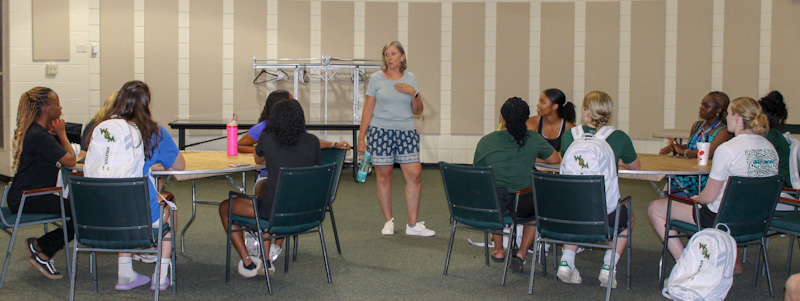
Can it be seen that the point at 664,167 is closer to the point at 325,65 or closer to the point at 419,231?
the point at 419,231

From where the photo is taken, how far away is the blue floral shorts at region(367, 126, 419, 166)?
518 cm

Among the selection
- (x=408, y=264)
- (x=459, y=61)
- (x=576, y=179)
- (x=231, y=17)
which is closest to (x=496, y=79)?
(x=459, y=61)

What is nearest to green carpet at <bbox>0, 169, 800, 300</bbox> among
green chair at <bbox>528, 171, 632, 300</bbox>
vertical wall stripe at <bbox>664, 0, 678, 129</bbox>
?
green chair at <bbox>528, 171, 632, 300</bbox>

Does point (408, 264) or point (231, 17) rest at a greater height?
point (231, 17)

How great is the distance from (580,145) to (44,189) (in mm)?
2743

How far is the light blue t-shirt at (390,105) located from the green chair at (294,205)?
57.7 inches

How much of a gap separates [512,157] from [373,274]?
1.05 m

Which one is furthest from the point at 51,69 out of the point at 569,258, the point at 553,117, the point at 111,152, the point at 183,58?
the point at 569,258

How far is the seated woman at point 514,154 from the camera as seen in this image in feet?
13.5

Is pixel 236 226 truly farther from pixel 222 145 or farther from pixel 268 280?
pixel 222 145

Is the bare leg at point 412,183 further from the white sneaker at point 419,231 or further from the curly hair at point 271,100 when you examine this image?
the curly hair at point 271,100

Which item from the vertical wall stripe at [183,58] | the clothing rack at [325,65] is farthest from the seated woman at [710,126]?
the vertical wall stripe at [183,58]

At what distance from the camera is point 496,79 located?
31.8 ft

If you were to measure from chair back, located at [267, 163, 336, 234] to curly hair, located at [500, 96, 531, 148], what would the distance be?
3.55 feet
